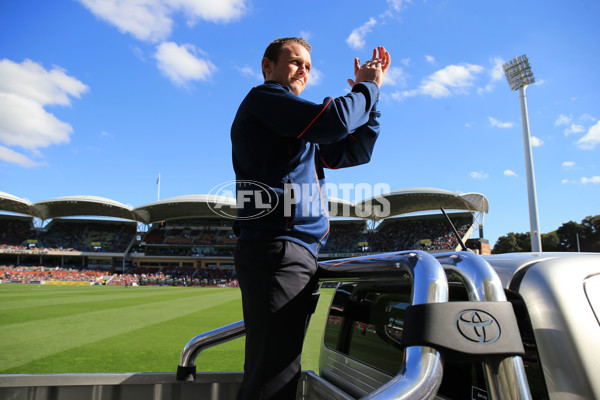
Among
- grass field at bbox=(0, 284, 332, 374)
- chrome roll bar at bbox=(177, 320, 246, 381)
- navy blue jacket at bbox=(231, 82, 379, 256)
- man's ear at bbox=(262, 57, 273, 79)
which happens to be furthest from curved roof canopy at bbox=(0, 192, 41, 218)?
navy blue jacket at bbox=(231, 82, 379, 256)

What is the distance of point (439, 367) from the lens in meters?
0.79

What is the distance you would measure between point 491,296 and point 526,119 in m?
34.7

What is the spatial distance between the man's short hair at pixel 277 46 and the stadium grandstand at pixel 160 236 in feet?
152

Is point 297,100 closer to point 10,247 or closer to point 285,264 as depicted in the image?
point 285,264

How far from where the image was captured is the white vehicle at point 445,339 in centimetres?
81

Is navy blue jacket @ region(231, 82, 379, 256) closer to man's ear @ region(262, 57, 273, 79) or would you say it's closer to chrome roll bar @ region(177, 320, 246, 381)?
man's ear @ region(262, 57, 273, 79)

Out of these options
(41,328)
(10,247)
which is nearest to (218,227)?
(10,247)

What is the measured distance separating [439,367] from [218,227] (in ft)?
205

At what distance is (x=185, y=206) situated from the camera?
5406 centimetres

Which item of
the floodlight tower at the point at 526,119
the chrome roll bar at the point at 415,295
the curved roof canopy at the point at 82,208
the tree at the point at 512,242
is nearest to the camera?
the chrome roll bar at the point at 415,295

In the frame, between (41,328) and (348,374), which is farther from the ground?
(348,374)

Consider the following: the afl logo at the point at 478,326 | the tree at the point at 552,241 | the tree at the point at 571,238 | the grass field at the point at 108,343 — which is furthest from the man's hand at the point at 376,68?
the tree at the point at 552,241

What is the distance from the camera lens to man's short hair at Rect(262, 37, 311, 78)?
5.24ft

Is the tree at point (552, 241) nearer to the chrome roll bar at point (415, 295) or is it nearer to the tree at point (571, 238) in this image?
the tree at point (571, 238)
